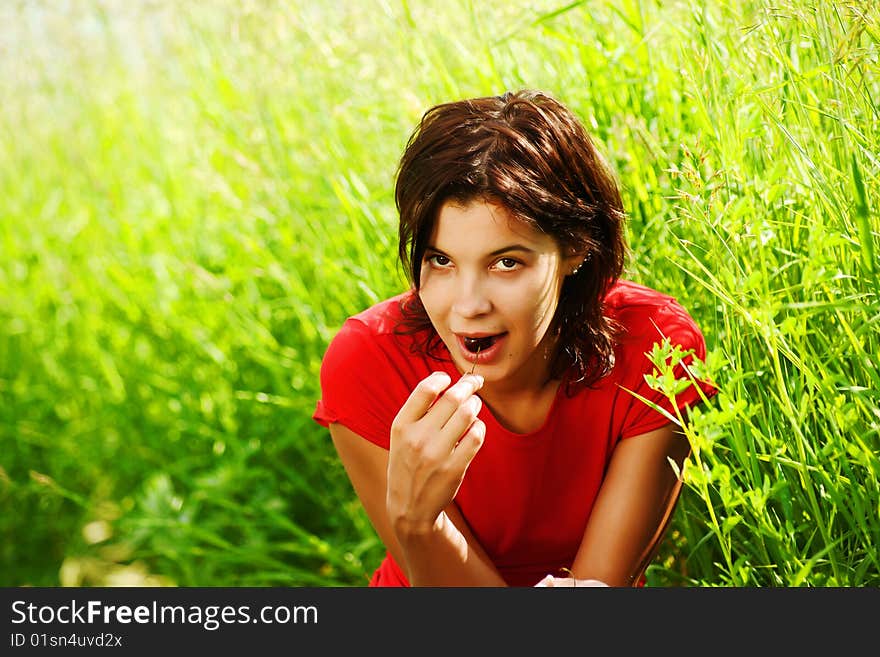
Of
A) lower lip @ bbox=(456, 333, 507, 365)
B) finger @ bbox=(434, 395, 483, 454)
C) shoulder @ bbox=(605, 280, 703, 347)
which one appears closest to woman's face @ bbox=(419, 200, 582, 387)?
lower lip @ bbox=(456, 333, 507, 365)

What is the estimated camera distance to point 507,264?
4.69ft

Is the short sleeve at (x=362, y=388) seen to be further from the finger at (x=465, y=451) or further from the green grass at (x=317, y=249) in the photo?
the green grass at (x=317, y=249)

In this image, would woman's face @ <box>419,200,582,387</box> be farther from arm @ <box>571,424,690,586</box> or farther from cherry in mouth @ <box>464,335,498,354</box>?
arm @ <box>571,424,690,586</box>

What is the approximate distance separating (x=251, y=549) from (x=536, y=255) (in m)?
1.25

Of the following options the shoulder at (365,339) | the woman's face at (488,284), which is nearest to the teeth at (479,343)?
the woman's face at (488,284)

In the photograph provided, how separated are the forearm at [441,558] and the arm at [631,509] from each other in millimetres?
157

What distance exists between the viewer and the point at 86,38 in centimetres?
319

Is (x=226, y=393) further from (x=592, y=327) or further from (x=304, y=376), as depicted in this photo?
(x=592, y=327)

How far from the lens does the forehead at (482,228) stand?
55.1 inches

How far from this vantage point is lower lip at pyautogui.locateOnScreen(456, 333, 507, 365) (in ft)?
4.72

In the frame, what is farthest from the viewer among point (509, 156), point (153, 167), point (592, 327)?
point (153, 167)

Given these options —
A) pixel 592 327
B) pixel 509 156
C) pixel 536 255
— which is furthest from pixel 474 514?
pixel 509 156

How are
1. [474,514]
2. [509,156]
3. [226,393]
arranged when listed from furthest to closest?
1. [226,393]
2. [474,514]
3. [509,156]

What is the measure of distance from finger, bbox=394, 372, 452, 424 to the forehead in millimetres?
188
